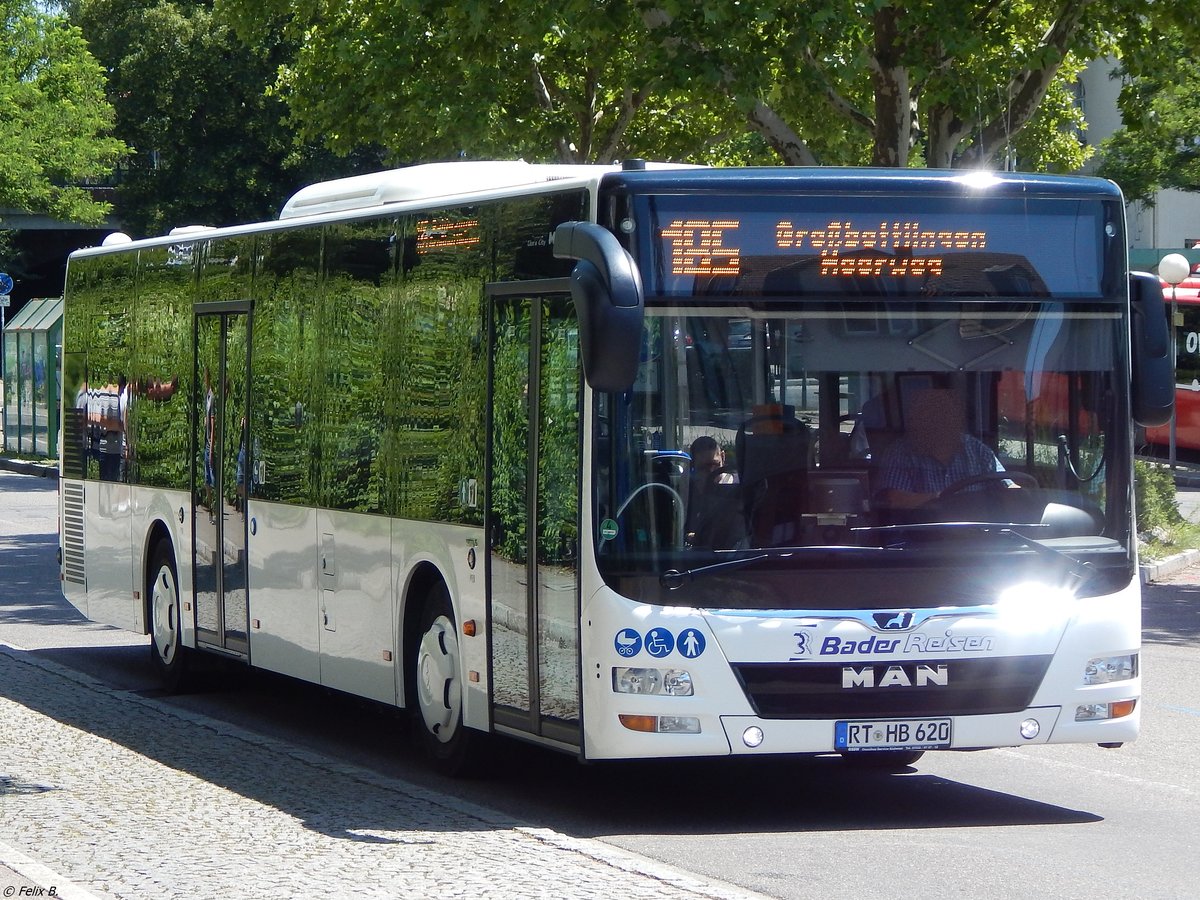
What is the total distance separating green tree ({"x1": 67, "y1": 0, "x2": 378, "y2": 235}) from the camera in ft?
170

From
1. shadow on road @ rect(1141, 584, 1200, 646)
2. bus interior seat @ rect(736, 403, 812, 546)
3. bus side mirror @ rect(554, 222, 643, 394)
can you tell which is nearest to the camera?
bus side mirror @ rect(554, 222, 643, 394)

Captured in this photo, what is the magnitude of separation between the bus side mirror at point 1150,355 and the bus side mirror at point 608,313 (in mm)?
2337

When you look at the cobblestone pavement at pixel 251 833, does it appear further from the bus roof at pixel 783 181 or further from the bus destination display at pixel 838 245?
the bus roof at pixel 783 181

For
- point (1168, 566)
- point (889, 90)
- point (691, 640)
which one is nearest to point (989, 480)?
point (691, 640)

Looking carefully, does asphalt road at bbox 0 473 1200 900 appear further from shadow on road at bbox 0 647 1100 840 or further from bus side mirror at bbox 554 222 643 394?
bus side mirror at bbox 554 222 643 394

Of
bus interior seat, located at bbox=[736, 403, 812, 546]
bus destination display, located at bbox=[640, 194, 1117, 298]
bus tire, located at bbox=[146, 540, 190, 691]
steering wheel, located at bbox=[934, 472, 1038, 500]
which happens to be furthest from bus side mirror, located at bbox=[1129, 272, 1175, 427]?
bus tire, located at bbox=[146, 540, 190, 691]

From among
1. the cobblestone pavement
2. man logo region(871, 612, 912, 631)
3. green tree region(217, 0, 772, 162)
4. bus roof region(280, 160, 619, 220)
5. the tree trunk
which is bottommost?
the cobblestone pavement

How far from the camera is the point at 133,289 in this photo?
14219mm

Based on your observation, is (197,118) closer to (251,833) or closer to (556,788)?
(556,788)

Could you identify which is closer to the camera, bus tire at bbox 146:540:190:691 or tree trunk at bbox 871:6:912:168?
bus tire at bbox 146:540:190:691

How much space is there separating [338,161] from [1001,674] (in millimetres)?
43904

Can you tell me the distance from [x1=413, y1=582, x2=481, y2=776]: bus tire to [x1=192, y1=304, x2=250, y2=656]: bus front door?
243 centimetres

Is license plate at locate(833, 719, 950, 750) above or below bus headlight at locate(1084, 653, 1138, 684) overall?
below

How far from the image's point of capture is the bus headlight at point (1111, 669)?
338 inches
